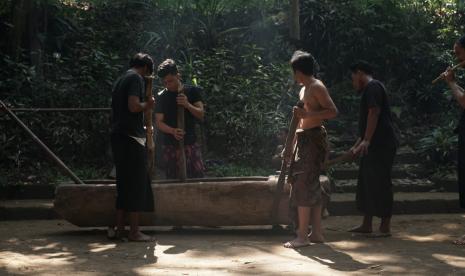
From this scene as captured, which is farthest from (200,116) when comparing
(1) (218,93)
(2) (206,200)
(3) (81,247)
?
(1) (218,93)

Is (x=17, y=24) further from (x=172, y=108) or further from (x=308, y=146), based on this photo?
(x=308, y=146)

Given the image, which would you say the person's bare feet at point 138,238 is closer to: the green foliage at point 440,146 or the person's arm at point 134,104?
the person's arm at point 134,104

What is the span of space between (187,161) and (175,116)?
48 centimetres

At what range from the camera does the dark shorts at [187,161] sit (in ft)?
23.1

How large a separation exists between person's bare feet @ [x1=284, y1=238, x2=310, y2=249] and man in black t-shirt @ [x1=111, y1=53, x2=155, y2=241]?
4.36 feet

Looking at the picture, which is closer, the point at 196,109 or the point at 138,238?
the point at 138,238

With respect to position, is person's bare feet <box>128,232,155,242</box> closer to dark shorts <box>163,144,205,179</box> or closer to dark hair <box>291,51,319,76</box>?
dark shorts <box>163,144,205,179</box>

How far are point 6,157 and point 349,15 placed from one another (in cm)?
655

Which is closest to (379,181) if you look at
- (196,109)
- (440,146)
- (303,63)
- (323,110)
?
(323,110)

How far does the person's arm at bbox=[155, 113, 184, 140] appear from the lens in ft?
22.3

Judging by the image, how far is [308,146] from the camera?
622cm

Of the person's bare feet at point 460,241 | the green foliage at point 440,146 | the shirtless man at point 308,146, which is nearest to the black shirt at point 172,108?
the shirtless man at point 308,146

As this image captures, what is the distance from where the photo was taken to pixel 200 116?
22.7ft

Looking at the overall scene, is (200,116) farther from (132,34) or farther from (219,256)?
(132,34)
